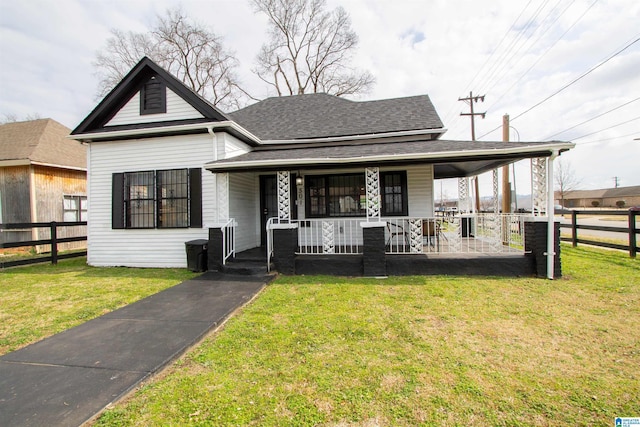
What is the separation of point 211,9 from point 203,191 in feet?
28.9

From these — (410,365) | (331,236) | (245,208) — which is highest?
(245,208)

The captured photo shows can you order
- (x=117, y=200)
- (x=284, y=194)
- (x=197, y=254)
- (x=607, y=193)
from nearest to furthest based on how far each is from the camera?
(x=284, y=194)
(x=197, y=254)
(x=117, y=200)
(x=607, y=193)

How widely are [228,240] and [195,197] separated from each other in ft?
5.12

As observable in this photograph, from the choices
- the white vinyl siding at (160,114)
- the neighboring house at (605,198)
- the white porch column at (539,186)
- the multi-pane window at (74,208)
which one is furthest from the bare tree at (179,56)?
the neighboring house at (605,198)

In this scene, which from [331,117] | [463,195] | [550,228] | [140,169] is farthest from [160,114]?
[463,195]

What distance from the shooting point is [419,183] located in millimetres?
8586

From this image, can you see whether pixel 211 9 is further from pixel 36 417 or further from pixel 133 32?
pixel 36 417

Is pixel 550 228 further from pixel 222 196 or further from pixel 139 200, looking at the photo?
pixel 139 200

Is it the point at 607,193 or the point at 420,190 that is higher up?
the point at 607,193

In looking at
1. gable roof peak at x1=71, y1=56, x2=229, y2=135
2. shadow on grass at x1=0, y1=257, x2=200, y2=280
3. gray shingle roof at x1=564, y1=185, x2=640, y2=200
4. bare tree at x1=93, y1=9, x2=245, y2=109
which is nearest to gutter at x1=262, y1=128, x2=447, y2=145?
gable roof peak at x1=71, y1=56, x2=229, y2=135

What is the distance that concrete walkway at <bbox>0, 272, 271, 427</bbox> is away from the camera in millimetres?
2393

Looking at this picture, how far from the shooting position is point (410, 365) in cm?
301

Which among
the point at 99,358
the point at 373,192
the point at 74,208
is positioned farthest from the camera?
the point at 74,208

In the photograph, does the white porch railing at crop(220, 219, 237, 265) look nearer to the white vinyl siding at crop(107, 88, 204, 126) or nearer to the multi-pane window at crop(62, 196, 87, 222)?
the white vinyl siding at crop(107, 88, 204, 126)
